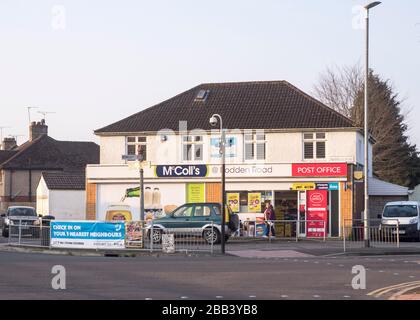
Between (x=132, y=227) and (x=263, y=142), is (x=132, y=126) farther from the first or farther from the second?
(x=132, y=227)

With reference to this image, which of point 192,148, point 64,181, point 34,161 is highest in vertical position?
point 34,161

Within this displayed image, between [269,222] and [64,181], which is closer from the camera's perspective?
[269,222]

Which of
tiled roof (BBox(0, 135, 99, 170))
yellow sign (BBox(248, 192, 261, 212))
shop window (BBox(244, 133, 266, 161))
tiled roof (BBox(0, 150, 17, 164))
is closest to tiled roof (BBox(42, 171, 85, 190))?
shop window (BBox(244, 133, 266, 161))

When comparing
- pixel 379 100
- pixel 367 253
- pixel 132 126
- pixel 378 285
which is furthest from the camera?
pixel 379 100

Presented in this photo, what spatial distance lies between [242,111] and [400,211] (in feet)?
38.0

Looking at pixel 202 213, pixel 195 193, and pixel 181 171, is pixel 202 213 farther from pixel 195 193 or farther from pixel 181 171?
pixel 181 171

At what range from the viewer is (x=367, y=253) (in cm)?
3089

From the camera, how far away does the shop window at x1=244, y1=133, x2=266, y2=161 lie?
151ft

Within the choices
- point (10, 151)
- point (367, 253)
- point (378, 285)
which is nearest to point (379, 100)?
point (10, 151)

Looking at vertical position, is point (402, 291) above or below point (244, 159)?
below

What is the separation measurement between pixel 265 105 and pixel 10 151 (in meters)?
40.9

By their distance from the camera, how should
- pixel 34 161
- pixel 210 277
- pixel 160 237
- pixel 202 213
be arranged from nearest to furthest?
pixel 210 277, pixel 160 237, pixel 202 213, pixel 34 161

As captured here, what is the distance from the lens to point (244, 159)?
45906 mm

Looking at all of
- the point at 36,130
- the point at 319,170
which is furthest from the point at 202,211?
the point at 36,130
